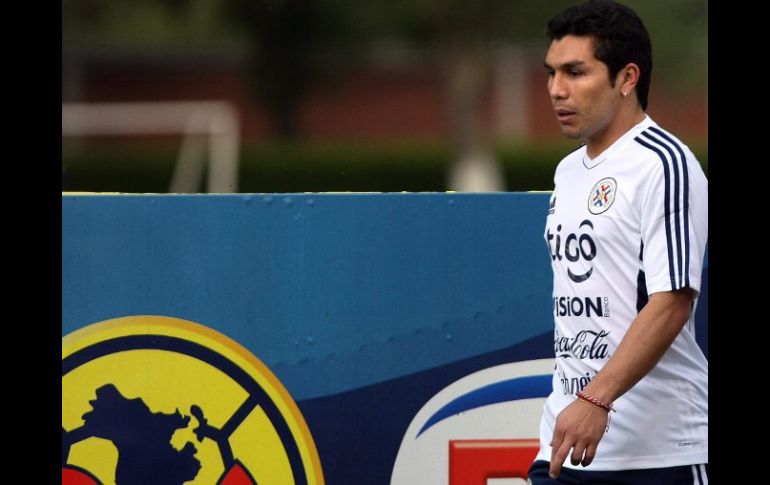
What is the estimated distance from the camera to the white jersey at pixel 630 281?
8.41ft

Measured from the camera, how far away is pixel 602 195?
2.69 metres

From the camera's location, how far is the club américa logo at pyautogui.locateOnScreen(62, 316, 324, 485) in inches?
141

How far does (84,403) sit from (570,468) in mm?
1704

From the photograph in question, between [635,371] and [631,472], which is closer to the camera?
[635,371]

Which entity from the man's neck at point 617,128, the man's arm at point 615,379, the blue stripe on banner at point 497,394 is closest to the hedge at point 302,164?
the blue stripe on banner at point 497,394

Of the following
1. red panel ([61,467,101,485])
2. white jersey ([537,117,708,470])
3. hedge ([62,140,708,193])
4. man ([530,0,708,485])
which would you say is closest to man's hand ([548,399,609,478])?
man ([530,0,708,485])

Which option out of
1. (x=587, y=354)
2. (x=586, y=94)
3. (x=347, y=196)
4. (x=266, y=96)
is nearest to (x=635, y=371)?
(x=587, y=354)

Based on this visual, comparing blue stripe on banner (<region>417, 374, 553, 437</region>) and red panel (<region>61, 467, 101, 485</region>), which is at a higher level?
blue stripe on banner (<region>417, 374, 553, 437</region>)

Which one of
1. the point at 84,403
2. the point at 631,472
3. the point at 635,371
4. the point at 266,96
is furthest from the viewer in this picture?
the point at 266,96

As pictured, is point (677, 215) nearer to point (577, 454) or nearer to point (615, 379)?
point (615, 379)

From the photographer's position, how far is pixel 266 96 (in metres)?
16.8

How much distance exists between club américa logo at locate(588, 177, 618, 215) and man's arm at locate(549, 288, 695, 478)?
0.35m

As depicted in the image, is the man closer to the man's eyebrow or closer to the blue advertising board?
the man's eyebrow
